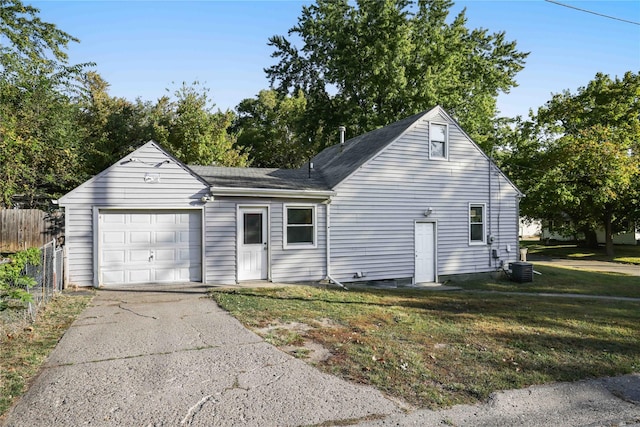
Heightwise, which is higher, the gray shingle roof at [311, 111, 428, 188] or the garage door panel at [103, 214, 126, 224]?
the gray shingle roof at [311, 111, 428, 188]

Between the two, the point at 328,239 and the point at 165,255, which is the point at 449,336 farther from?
the point at 165,255

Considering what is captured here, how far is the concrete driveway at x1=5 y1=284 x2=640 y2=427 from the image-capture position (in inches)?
150

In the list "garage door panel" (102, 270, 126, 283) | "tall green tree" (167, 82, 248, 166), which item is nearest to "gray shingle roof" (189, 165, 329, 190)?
"garage door panel" (102, 270, 126, 283)

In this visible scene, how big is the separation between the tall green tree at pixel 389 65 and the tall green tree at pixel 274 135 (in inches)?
305

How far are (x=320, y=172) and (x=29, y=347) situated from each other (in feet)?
38.8

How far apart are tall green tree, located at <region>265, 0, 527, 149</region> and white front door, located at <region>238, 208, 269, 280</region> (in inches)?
611

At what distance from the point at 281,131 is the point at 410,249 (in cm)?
2593

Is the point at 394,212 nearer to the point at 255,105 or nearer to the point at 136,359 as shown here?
the point at 136,359

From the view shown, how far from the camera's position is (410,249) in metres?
13.9

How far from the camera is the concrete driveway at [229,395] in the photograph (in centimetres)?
381

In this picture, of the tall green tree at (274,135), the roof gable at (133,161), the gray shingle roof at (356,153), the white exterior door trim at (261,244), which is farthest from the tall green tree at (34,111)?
the tall green tree at (274,135)

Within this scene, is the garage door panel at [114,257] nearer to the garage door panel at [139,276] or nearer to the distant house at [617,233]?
the garage door panel at [139,276]

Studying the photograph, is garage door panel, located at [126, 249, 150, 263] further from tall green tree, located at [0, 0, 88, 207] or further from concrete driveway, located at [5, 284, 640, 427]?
tall green tree, located at [0, 0, 88, 207]

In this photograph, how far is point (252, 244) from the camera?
11.7 metres
